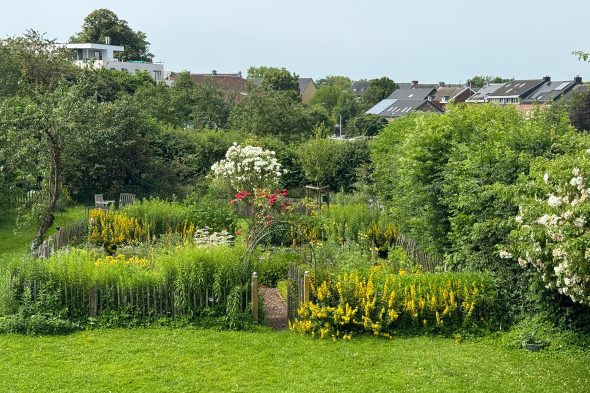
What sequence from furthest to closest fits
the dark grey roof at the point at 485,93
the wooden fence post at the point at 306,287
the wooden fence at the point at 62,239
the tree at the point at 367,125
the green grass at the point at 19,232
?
the dark grey roof at the point at 485,93, the tree at the point at 367,125, the green grass at the point at 19,232, the wooden fence at the point at 62,239, the wooden fence post at the point at 306,287

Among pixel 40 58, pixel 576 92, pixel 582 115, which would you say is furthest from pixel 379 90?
pixel 40 58

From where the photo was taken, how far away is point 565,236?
8.97 meters

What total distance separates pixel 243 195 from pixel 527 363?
9862 millimetres

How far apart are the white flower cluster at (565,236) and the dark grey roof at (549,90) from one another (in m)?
79.3

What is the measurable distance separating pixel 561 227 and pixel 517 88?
87289mm

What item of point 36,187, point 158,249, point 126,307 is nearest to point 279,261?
point 158,249

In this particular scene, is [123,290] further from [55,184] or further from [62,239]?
[55,184]

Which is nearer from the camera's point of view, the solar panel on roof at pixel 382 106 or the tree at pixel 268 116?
the tree at pixel 268 116

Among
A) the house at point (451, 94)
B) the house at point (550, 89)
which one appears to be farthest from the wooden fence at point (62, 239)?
the house at point (451, 94)

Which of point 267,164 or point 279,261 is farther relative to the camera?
point 267,164

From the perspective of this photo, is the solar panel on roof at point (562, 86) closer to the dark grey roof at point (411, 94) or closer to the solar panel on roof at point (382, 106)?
the dark grey roof at point (411, 94)

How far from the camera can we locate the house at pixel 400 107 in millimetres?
86306

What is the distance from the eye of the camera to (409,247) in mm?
16391

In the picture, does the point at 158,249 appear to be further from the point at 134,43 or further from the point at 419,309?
the point at 134,43
